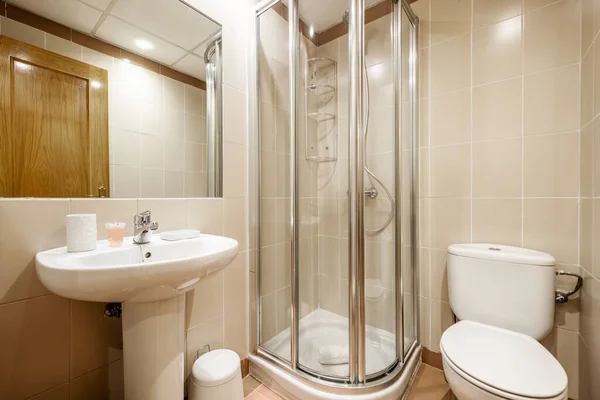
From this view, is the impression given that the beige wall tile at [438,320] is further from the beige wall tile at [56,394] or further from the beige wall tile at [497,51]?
the beige wall tile at [56,394]

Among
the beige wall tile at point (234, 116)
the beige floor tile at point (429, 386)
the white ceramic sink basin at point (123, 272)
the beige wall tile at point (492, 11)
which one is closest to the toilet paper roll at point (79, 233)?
the white ceramic sink basin at point (123, 272)

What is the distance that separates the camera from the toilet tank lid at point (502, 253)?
1104 mm

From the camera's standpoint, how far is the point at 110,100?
980 millimetres

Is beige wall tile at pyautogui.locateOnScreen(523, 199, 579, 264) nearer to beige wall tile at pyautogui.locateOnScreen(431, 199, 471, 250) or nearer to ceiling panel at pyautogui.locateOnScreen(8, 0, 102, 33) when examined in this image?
beige wall tile at pyautogui.locateOnScreen(431, 199, 471, 250)

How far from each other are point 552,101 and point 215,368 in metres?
1.92

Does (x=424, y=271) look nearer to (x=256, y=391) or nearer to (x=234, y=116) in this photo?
(x=256, y=391)

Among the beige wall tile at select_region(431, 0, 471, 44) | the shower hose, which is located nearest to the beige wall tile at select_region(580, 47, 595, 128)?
the beige wall tile at select_region(431, 0, 471, 44)

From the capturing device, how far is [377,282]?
1284 millimetres

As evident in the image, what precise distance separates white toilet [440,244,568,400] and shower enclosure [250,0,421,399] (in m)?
0.30

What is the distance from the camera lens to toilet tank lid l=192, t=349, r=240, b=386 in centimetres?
103

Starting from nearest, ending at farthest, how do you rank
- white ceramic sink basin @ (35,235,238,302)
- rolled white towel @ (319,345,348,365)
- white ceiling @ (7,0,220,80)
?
1. white ceramic sink basin @ (35,235,238,302)
2. white ceiling @ (7,0,220,80)
3. rolled white towel @ (319,345,348,365)

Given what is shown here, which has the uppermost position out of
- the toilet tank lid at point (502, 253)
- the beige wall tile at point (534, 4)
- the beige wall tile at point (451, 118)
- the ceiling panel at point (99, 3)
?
the beige wall tile at point (534, 4)

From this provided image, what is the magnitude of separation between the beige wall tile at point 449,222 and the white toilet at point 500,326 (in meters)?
0.12

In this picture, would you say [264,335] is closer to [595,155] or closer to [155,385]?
[155,385]
